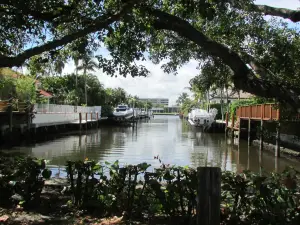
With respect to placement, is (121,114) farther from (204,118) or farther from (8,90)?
(8,90)

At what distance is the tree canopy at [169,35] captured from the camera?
16.6 ft

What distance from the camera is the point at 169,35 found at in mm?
8484

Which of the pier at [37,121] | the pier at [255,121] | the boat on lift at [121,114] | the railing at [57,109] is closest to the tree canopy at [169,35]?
the pier at [255,121]

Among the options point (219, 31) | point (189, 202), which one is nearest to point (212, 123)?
point (219, 31)

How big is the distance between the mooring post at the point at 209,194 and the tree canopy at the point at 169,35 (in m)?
1.36

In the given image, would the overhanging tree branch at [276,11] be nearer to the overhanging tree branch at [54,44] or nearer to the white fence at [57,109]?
the overhanging tree branch at [54,44]

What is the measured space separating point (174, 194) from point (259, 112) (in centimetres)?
2462

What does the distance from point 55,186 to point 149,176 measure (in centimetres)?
258

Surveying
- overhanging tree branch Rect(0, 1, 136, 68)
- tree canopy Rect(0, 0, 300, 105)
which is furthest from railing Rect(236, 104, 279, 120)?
overhanging tree branch Rect(0, 1, 136, 68)

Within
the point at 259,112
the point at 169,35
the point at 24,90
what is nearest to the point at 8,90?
the point at 24,90

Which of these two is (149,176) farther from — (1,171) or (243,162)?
(243,162)

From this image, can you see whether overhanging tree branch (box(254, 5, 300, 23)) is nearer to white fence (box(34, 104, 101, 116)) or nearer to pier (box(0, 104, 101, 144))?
pier (box(0, 104, 101, 144))

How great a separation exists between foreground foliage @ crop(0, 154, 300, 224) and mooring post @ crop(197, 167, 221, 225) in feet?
2.94

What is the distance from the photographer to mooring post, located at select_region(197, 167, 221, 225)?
416 cm
